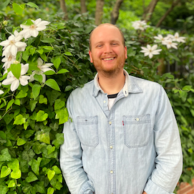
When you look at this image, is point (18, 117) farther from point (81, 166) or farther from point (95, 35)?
point (95, 35)

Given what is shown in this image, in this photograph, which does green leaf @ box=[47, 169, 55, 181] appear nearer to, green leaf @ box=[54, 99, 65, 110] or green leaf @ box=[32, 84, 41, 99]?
green leaf @ box=[54, 99, 65, 110]

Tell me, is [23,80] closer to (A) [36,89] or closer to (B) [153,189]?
(A) [36,89]

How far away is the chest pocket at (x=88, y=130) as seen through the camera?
54.2 inches

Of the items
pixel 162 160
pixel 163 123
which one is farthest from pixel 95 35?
pixel 162 160

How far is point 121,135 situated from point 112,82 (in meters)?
0.38

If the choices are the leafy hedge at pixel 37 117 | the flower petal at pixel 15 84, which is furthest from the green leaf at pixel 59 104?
the flower petal at pixel 15 84

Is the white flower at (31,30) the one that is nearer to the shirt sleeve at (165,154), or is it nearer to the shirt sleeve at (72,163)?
the shirt sleeve at (72,163)

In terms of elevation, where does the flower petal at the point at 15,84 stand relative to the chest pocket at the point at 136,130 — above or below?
above

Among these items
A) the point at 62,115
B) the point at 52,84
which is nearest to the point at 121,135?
the point at 62,115

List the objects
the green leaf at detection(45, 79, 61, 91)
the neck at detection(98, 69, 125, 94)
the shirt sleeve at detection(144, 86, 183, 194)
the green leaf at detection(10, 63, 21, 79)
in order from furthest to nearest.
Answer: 1. the neck at detection(98, 69, 125, 94)
2. the shirt sleeve at detection(144, 86, 183, 194)
3. the green leaf at detection(45, 79, 61, 91)
4. the green leaf at detection(10, 63, 21, 79)

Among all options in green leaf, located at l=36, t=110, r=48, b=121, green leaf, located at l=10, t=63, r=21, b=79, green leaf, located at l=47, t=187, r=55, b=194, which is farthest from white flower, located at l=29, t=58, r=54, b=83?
green leaf, located at l=47, t=187, r=55, b=194

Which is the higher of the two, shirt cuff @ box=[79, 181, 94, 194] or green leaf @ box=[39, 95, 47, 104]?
green leaf @ box=[39, 95, 47, 104]

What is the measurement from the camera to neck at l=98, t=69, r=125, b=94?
55.8 inches

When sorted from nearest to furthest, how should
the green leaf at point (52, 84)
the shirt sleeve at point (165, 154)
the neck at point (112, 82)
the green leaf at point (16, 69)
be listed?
the green leaf at point (16, 69)
the green leaf at point (52, 84)
the shirt sleeve at point (165, 154)
the neck at point (112, 82)
